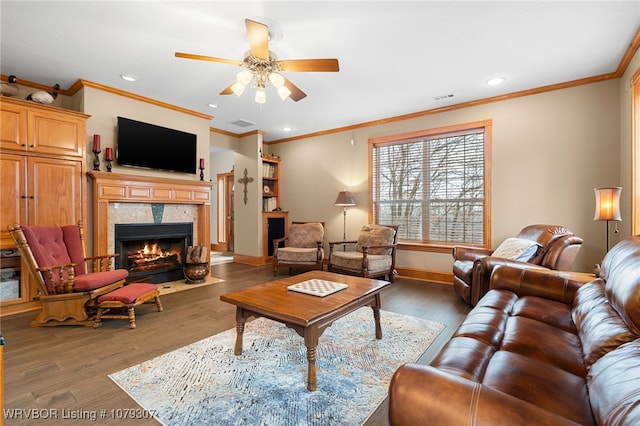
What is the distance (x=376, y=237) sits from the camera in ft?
15.2

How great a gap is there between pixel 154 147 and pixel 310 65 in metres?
2.94

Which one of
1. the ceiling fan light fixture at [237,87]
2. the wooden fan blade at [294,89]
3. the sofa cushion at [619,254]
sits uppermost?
the wooden fan blade at [294,89]

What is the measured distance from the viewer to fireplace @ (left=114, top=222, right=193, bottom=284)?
157 inches

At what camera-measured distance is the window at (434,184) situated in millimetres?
4195

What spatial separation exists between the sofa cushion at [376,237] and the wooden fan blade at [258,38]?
3.07 m

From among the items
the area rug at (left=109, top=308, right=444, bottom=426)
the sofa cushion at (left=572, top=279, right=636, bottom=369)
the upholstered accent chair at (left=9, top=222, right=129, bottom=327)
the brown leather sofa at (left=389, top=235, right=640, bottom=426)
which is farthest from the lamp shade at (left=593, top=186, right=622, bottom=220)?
the upholstered accent chair at (left=9, top=222, right=129, bottom=327)

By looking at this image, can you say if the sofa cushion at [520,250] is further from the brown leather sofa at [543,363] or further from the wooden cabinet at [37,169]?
the wooden cabinet at [37,169]

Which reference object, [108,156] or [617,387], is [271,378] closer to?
[617,387]

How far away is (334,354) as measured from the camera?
7.20 feet

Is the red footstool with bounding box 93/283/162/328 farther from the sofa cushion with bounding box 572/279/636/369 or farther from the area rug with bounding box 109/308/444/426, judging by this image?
the sofa cushion with bounding box 572/279/636/369

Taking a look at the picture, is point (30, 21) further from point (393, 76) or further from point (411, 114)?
point (411, 114)

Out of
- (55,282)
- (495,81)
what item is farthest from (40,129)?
(495,81)

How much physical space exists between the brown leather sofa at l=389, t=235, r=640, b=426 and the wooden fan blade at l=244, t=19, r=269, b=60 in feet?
7.29

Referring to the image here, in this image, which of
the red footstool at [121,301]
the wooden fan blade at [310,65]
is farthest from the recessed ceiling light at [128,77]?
the red footstool at [121,301]
